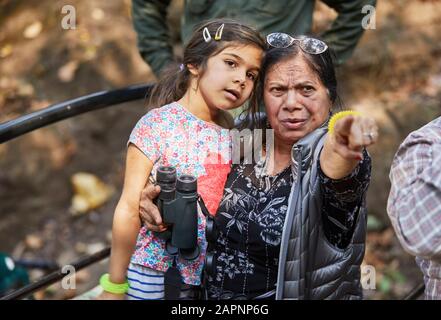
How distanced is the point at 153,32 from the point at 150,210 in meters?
1.62

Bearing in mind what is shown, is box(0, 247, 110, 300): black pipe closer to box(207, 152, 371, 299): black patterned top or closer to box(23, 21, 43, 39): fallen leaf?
box(207, 152, 371, 299): black patterned top

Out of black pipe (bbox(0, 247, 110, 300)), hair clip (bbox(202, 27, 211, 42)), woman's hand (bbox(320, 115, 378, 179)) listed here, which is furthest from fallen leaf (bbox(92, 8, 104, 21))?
woman's hand (bbox(320, 115, 378, 179))

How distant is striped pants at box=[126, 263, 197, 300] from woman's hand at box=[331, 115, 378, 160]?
0.82 m

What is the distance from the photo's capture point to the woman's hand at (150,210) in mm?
2086

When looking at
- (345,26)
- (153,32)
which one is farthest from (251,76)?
(153,32)

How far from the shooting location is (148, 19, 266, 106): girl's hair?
2244 millimetres

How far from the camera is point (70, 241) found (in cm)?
562

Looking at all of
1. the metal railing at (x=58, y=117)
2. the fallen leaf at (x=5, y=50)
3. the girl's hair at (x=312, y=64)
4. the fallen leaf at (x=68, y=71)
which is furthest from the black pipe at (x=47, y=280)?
the fallen leaf at (x=5, y=50)

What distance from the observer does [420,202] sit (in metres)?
1.62

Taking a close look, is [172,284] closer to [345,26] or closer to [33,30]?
[345,26]

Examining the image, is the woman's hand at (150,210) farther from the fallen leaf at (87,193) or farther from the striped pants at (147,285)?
the fallen leaf at (87,193)

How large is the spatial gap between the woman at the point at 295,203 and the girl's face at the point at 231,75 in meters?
0.05
